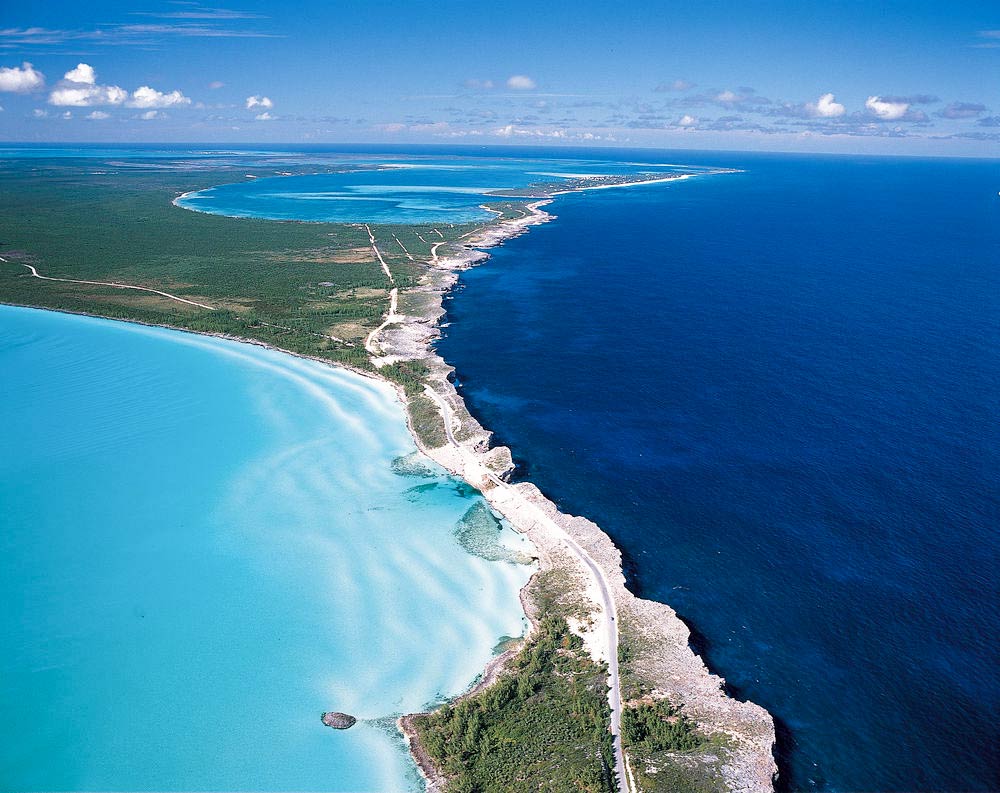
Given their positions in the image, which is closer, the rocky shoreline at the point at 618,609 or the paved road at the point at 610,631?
the paved road at the point at 610,631

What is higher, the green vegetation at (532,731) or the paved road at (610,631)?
the paved road at (610,631)

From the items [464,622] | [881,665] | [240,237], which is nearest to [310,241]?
[240,237]

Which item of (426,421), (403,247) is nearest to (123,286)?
(403,247)

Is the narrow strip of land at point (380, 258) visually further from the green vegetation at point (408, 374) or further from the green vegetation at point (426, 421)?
the green vegetation at point (426, 421)

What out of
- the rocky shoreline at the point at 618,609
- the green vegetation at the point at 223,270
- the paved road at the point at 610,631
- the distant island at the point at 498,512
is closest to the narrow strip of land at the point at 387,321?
the distant island at the point at 498,512

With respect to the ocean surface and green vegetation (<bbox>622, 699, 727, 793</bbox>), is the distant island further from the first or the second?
the ocean surface

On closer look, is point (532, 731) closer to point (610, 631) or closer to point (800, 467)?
point (610, 631)

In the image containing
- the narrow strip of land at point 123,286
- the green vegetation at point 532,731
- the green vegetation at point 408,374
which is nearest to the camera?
the green vegetation at point 532,731

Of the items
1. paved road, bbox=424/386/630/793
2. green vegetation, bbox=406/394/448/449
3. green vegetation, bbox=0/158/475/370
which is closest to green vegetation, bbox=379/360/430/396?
green vegetation, bbox=0/158/475/370

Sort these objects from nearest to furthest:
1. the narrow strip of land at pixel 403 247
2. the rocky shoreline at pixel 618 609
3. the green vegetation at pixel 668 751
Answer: the green vegetation at pixel 668 751
the rocky shoreline at pixel 618 609
the narrow strip of land at pixel 403 247
